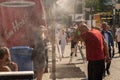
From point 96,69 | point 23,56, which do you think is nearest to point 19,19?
point 23,56

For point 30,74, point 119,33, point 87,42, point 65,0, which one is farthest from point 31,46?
point 119,33

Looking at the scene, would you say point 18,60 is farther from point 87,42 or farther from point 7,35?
point 87,42

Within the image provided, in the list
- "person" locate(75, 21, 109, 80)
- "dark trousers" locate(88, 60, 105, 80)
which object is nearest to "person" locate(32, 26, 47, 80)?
Answer: "person" locate(75, 21, 109, 80)

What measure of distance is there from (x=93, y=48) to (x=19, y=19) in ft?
5.73

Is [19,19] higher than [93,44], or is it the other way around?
[19,19]

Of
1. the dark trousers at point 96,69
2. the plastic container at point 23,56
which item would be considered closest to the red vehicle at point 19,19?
the plastic container at point 23,56

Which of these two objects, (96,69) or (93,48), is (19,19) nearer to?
(93,48)

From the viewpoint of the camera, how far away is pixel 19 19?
20.9 feet

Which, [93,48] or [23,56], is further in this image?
[93,48]

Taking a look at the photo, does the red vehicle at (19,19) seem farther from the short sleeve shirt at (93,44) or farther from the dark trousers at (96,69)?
the dark trousers at (96,69)

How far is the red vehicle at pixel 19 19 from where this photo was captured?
6.30m

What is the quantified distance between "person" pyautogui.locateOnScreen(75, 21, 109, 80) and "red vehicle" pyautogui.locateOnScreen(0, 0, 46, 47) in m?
1.25

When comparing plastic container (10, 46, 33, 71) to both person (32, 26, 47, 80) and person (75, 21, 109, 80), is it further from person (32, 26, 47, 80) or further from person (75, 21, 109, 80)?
person (75, 21, 109, 80)

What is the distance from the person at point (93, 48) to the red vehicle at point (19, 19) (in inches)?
49.4
